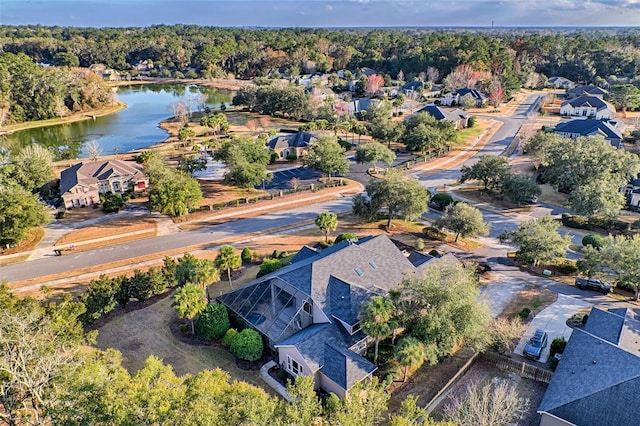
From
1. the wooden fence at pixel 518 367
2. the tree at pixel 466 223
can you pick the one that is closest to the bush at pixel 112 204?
the tree at pixel 466 223

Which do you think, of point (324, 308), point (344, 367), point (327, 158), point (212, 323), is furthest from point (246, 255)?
point (327, 158)

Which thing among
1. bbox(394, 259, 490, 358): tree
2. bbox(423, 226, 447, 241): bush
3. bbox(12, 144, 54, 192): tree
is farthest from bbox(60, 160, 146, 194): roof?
bbox(394, 259, 490, 358): tree

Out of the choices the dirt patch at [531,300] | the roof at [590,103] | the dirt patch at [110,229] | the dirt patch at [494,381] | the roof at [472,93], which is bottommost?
the dirt patch at [494,381]

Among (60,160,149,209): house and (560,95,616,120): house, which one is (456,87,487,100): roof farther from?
(60,160,149,209): house

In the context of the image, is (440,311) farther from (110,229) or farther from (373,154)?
(373,154)

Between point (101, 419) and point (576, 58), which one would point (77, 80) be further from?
point (576, 58)

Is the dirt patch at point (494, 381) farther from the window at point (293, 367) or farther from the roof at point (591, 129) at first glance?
the roof at point (591, 129)
